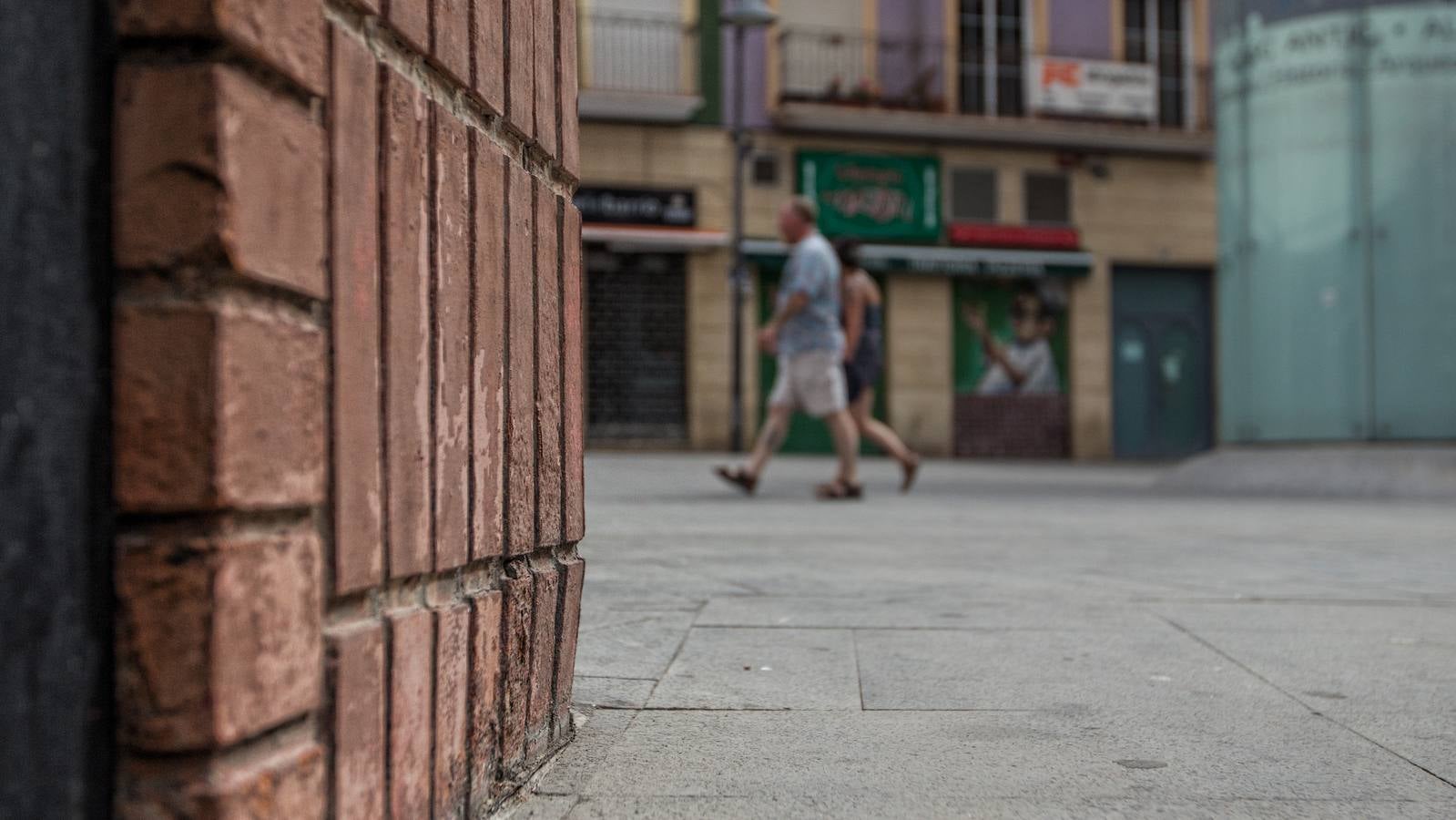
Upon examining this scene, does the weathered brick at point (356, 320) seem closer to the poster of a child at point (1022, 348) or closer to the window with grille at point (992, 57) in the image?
the poster of a child at point (1022, 348)

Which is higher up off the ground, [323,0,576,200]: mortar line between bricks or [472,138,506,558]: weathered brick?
[323,0,576,200]: mortar line between bricks

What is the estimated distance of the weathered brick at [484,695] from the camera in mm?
1586

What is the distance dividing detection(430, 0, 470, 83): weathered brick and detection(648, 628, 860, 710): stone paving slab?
3.99ft

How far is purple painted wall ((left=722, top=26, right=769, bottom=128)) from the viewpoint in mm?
20266

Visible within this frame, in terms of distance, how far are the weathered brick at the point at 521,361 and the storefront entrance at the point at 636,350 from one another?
1767cm

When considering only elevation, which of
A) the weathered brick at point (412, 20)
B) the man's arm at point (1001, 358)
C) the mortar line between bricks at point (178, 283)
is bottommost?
the mortar line between bricks at point (178, 283)

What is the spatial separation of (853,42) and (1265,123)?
11.9 m

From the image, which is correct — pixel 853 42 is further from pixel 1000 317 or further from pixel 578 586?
pixel 578 586

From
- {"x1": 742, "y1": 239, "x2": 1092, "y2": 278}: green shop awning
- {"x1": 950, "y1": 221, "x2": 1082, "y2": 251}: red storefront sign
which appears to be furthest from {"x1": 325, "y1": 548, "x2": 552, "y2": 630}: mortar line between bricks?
{"x1": 950, "y1": 221, "x2": 1082, "y2": 251}: red storefront sign

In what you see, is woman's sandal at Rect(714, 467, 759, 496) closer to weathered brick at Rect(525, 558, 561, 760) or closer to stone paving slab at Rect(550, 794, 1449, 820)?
weathered brick at Rect(525, 558, 561, 760)

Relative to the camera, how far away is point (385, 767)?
131cm

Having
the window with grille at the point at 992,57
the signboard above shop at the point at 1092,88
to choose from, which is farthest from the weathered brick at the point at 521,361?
the signboard above shop at the point at 1092,88

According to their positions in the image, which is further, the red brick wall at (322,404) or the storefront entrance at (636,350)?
the storefront entrance at (636,350)

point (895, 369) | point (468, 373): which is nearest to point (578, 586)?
point (468, 373)
